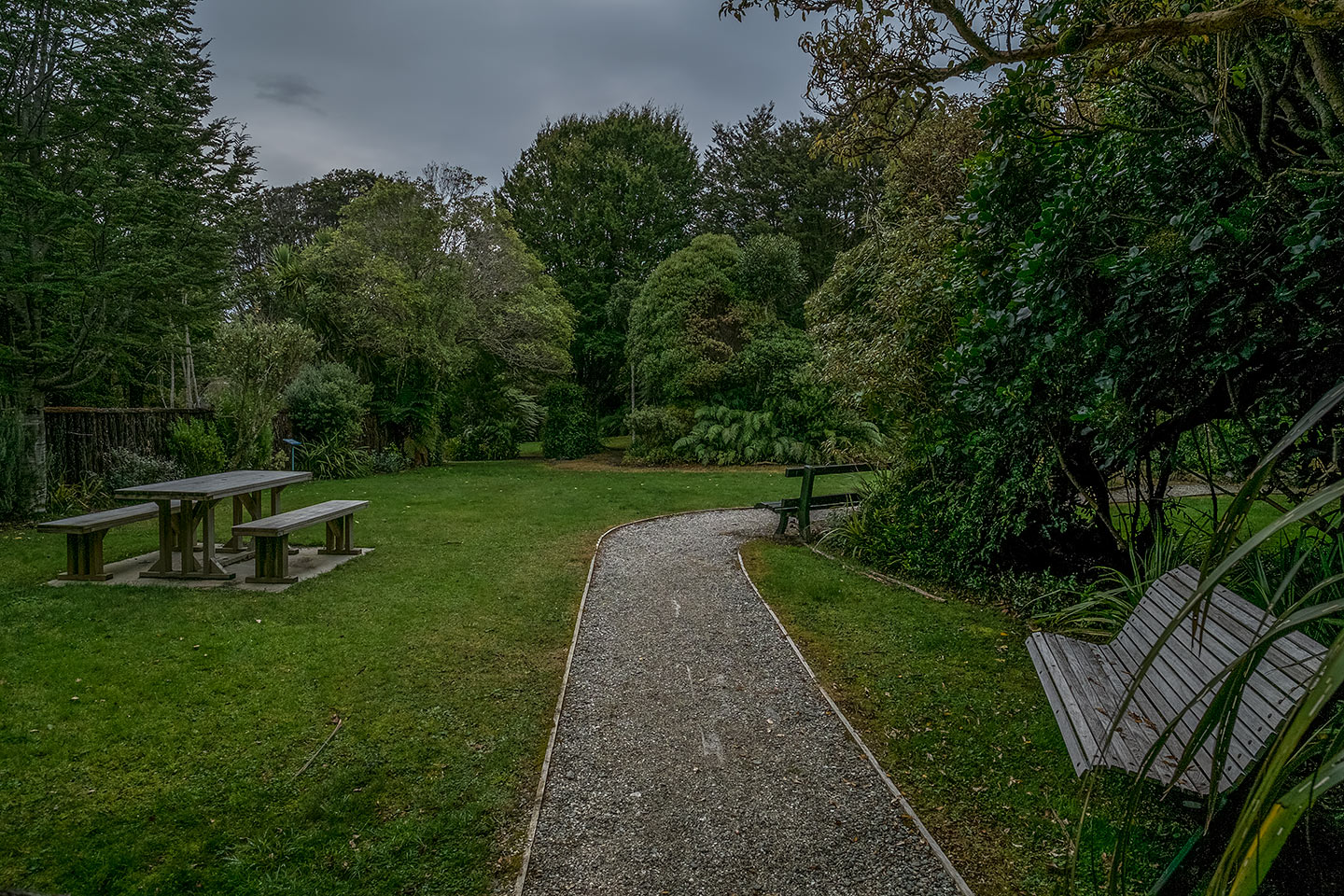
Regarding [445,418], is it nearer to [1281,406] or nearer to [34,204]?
[34,204]

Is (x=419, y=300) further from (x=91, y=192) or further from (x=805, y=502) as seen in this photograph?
(x=805, y=502)

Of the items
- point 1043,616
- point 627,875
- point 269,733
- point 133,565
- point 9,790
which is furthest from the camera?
point 133,565

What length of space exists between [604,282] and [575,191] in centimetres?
381

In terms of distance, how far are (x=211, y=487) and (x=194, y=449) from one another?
6.81 meters

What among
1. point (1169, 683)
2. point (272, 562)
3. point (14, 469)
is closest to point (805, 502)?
point (1169, 683)

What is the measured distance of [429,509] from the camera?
11.0 meters

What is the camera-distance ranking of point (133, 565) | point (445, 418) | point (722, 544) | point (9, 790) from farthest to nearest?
point (445, 418) < point (722, 544) < point (133, 565) < point (9, 790)

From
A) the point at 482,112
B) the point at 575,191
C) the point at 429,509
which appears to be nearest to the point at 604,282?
the point at 575,191

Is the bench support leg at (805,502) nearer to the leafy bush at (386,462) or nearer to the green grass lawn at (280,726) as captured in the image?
the green grass lawn at (280,726)

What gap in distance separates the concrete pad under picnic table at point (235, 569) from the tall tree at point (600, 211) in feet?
57.2

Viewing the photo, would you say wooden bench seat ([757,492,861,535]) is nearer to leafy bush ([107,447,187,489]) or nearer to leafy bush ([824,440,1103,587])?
leafy bush ([824,440,1103,587])

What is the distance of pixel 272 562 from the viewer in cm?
674

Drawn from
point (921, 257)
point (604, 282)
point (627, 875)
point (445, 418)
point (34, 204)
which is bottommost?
point (627, 875)

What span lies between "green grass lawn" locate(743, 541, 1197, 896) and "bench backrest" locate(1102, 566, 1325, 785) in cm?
44
